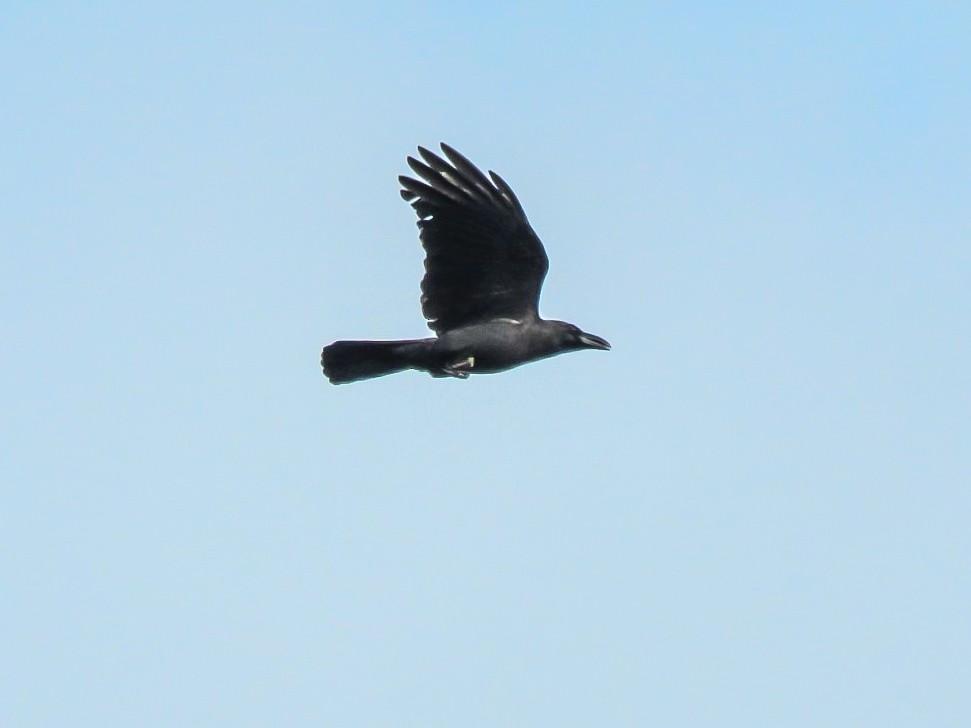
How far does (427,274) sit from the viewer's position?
107 ft

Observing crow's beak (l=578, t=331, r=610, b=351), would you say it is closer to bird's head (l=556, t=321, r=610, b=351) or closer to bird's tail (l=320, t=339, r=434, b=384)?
bird's head (l=556, t=321, r=610, b=351)

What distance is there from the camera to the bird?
106ft

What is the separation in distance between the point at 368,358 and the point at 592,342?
266cm

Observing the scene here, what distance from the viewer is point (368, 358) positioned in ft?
106

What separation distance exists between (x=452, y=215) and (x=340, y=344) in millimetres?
1886

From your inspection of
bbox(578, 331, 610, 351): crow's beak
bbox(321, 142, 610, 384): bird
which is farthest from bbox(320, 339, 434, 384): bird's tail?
bbox(578, 331, 610, 351): crow's beak

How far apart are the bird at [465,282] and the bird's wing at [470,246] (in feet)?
0.04

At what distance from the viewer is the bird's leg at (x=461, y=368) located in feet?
105

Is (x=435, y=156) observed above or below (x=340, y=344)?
above

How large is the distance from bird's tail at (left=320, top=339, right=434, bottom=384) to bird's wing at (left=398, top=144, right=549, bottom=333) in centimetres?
45

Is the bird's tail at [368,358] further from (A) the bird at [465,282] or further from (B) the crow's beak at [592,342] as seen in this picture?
(B) the crow's beak at [592,342]

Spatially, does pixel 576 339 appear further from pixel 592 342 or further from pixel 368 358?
pixel 368 358

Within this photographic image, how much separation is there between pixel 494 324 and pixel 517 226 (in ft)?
3.68

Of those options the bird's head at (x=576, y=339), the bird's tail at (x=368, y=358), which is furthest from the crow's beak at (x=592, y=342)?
the bird's tail at (x=368, y=358)
